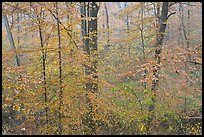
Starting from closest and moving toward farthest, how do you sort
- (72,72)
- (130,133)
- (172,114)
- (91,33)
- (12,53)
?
1. (12,53)
2. (72,72)
3. (91,33)
4. (130,133)
5. (172,114)

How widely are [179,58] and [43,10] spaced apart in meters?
4.50

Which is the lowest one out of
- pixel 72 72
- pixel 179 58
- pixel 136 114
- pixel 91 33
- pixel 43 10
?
pixel 136 114

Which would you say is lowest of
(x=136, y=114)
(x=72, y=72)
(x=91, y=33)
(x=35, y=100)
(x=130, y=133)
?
(x=130, y=133)

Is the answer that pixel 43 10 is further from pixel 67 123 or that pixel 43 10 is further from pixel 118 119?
pixel 118 119

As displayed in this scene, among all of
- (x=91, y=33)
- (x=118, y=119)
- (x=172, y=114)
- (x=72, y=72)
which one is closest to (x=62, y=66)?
(x=72, y=72)

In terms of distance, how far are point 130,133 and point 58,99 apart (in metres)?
4.35

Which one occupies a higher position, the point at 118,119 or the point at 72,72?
the point at 72,72

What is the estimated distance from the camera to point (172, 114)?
1170 cm

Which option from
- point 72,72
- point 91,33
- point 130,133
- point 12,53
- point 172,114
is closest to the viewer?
point 12,53

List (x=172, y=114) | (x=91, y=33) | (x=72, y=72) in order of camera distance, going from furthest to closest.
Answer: (x=172, y=114), (x=91, y=33), (x=72, y=72)

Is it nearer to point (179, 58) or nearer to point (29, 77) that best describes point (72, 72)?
point (29, 77)

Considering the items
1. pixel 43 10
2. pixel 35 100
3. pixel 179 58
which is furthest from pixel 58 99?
pixel 179 58

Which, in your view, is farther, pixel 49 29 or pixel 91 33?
pixel 91 33

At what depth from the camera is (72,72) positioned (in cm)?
784
